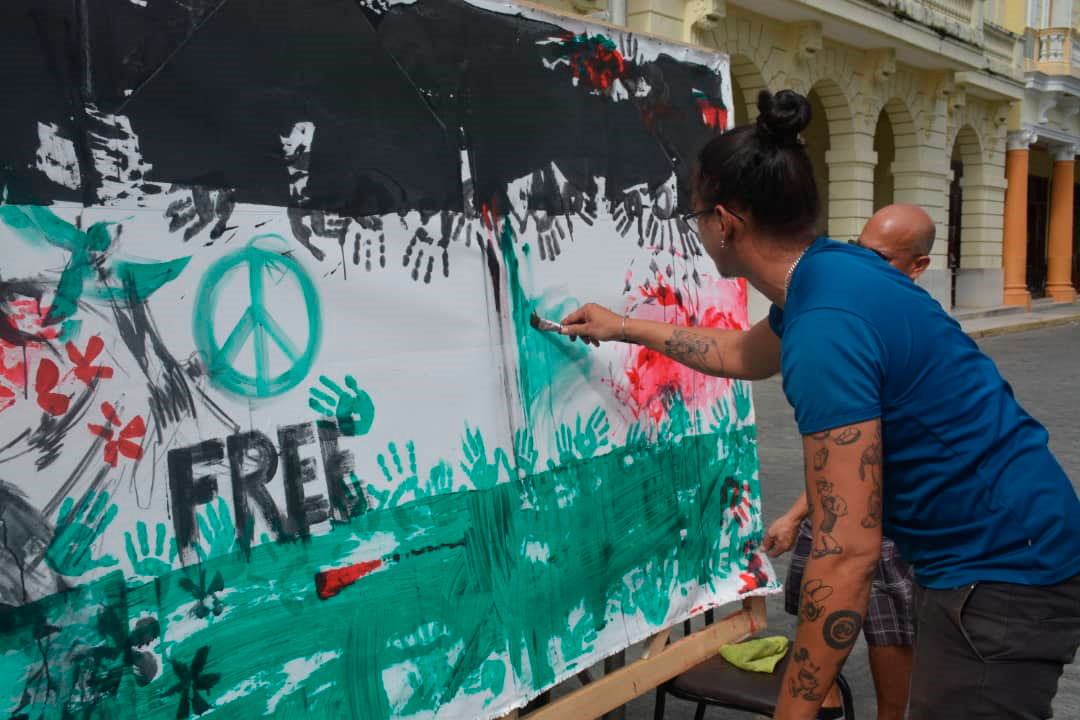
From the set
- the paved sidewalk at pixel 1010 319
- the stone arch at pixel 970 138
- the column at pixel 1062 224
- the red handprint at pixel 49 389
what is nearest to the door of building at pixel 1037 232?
the column at pixel 1062 224

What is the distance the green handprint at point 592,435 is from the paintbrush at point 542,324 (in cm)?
19

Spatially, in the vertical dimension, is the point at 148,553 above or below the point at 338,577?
above

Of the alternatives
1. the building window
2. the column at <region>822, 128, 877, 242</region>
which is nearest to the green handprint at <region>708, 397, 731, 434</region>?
the column at <region>822, 128, 877, 242</region>

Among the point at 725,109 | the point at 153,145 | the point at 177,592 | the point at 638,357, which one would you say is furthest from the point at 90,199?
the point at 725,109

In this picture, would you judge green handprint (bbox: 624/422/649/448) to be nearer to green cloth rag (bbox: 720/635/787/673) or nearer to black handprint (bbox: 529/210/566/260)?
black handprint (bbox: 529/210/566/260)

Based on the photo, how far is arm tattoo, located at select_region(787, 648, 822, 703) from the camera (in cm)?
139

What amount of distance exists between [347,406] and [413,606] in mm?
349

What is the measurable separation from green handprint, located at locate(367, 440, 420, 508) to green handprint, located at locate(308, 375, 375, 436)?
6cm

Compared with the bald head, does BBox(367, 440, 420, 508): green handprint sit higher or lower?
lower

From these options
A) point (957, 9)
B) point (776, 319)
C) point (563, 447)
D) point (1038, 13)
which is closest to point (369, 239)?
point (563, 447)

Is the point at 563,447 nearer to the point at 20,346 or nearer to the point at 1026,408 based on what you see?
the point at 20,346

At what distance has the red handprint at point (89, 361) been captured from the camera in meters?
1.23

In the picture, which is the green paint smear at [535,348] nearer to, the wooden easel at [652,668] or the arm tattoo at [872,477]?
the wooden easel at [652,668]

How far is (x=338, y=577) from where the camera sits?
1514 mm
